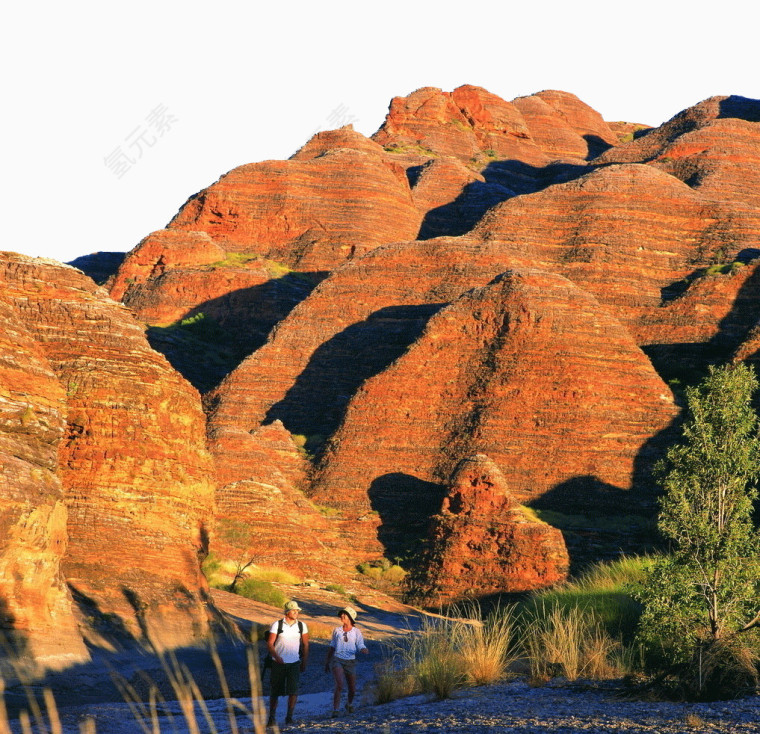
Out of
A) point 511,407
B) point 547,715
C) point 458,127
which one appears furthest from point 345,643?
point 458,127

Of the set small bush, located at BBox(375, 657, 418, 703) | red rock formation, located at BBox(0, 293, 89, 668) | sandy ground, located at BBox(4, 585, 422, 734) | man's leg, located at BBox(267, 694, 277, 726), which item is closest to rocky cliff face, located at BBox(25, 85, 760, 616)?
red rock formation, located at BBox(0, 293, 89, 668)

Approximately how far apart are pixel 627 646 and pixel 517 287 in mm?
29111

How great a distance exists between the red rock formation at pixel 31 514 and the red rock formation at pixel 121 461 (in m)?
1.41

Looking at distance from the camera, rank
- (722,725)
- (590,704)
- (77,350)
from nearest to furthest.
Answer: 1. (722,725)
2. (590,704)
3. (77,350)

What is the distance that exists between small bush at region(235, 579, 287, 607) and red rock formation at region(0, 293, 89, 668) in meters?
15.0

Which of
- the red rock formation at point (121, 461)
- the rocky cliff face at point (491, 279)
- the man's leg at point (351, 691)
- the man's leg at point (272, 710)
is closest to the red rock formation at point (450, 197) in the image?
the rocky cliff face at point (491, 279)

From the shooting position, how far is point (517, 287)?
48.8m

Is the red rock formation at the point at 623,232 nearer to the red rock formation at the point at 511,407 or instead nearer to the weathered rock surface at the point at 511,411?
the red rock formation at the point at 511,407

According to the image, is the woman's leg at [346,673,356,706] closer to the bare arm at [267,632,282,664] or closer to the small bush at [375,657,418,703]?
the small bush at [375,657,418,703]

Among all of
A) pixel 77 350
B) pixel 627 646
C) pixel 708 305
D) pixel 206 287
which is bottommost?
pixel 627 646

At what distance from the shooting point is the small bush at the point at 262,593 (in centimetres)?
3195

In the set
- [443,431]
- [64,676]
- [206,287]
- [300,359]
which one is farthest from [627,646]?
[206,287]

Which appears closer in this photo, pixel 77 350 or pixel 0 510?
pixel 0 510

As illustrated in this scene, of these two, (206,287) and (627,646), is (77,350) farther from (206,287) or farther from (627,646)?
(206,287)
